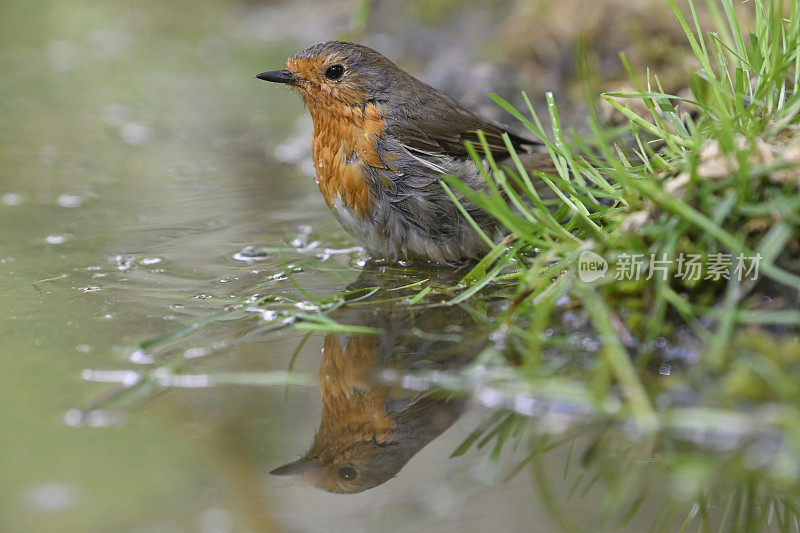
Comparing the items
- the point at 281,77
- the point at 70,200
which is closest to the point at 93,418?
the point at 281,77

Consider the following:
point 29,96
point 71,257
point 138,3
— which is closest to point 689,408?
point 71,257

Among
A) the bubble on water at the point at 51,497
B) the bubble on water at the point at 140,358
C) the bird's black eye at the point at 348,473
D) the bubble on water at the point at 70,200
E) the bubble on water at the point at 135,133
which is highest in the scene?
the bubble on water at the point at 135,133

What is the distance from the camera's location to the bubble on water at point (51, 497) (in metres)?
1.86

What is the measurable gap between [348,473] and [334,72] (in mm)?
2465

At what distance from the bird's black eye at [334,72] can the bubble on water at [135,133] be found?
2.59 meters

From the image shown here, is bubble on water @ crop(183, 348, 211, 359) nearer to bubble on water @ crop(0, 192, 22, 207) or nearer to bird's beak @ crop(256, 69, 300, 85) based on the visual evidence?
bird's beak @ crop(256, 69, 300, 85)

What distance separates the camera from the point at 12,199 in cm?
478

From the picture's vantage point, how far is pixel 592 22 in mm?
6066

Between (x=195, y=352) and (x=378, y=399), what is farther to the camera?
(x=195, y=352)

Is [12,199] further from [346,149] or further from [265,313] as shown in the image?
[265,313]

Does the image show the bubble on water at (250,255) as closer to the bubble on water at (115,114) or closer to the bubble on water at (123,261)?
the bubble on water at (123,261)

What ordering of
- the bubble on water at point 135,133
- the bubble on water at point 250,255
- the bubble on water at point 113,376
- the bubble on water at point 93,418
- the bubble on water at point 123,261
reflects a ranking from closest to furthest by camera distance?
the bubble on water at point 93,418
the bubble on water at point 113,376
the bubble on water at point 123,261
the bubble on water at point 250,255
the bubble on water at point 135,133

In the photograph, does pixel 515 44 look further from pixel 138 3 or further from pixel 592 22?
pixel 138 3

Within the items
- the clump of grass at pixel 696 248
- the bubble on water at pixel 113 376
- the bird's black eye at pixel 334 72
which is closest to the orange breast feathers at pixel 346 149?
the bird's black eye at pixel 334 72
